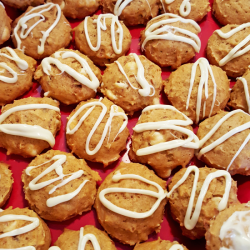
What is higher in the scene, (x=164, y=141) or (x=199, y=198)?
A: (x=164, y=141)

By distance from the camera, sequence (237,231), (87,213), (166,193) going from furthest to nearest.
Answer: (87,213) < (166,193) < (237,231)

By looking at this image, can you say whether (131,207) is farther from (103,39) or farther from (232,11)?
(232,11)

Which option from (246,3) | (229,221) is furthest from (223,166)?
(246,3)

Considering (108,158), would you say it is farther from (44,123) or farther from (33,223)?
(33,223)

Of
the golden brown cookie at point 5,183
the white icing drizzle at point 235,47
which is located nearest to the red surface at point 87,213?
the golden brown cookie at point 5,183

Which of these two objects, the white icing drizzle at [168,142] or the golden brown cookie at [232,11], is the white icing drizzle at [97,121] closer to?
the white icing drizzle at [168,142]

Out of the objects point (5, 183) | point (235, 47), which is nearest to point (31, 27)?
point (5, 183)
